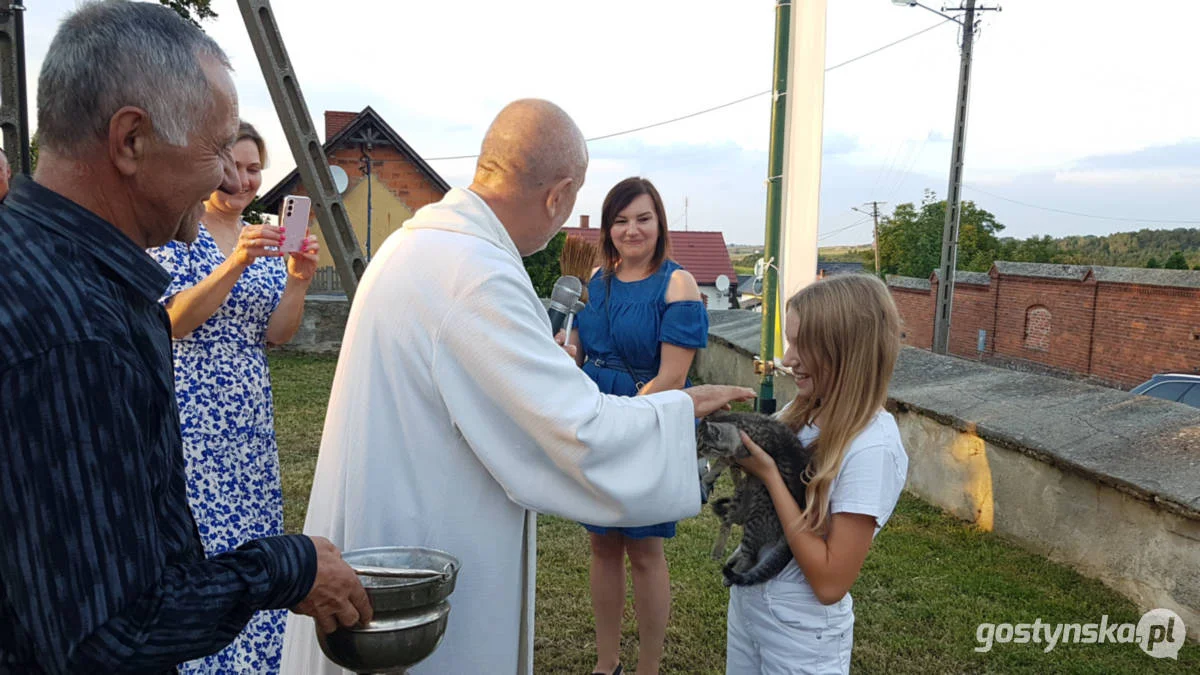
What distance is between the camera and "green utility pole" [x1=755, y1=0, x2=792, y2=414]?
7328mm

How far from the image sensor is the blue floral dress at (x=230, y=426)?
2.86 meters

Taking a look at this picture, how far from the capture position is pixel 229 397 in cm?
296

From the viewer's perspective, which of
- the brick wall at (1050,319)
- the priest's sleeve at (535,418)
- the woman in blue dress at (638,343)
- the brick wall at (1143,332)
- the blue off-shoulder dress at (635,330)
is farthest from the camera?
the brick wall at (1050,319)

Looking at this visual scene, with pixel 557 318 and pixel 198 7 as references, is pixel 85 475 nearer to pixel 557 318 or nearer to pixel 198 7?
pixel 557 318

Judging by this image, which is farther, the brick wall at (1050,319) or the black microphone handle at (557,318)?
the brick wall at (1050,319)

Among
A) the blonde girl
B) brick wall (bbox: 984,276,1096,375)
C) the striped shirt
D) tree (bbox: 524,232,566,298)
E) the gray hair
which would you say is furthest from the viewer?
brick wall (bbox: 984,276,1096,375)

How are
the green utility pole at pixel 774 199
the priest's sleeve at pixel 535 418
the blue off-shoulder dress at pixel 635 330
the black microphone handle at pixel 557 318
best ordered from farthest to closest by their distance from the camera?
the green utility pole at pixel 774 199
the blue off-shoulder dress at pixel 635 330
the black microphone handle at pixel 557 318
the priest's sleeve at pixel 535 418

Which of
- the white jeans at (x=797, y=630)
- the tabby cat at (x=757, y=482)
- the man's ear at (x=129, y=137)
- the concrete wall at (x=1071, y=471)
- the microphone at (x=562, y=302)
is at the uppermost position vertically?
the man's ear at (x=129, y=137)

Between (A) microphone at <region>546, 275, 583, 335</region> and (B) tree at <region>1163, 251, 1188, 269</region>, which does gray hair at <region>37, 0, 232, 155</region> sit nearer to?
(A) microphone at <region>546, 275, 583, 335</region>

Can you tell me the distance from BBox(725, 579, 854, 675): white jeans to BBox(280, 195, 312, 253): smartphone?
2.04 metres

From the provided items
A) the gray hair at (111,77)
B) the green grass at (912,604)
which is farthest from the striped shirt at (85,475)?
the green grass at (912,604)

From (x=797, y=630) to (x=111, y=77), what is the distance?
2141 mm

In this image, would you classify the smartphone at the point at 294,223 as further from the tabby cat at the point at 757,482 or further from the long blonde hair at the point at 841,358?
the long blonde hair at the point at 841,358

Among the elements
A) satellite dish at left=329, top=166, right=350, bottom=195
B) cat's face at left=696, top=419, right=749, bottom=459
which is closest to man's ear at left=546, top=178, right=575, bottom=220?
cat's face at left=696, top=419, right=749, bottom=459
